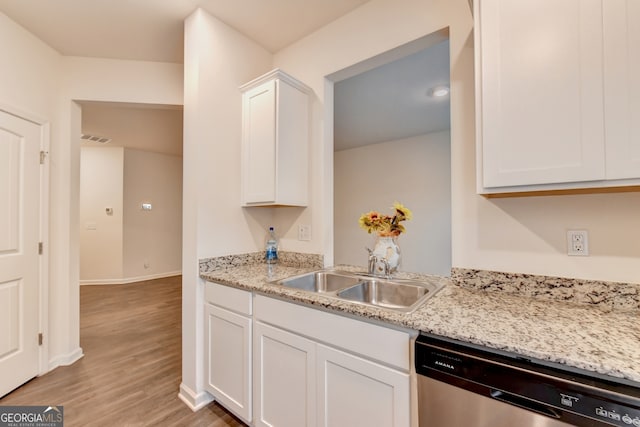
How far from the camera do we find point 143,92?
2.53m

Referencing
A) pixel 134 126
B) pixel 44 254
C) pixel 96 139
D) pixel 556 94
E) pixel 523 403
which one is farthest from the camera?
pixel 96 139

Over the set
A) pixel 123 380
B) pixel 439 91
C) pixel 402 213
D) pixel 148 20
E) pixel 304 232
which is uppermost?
pixel 148 20

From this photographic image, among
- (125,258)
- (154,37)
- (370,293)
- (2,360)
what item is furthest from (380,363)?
(125,258)

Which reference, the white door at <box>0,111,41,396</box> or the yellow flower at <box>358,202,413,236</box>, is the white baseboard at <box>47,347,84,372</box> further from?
the yellow flower at <box>358,202,413,236</box>

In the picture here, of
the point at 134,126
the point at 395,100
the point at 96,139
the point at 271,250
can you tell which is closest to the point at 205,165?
the point at 271,250

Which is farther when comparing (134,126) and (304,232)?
(134,126)

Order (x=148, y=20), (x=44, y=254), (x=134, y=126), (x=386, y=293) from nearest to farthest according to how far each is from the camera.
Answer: (x=386, y=293) < (x=148, y=20) < (x=44, y=254) < (x=134, y=126)

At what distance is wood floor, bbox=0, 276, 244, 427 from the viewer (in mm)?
1743

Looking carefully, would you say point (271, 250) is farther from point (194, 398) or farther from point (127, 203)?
point (127, 203)

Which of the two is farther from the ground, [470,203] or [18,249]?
[470,203]

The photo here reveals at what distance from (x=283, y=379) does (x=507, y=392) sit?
99 centimetres

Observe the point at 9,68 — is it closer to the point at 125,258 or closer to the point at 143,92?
the point at 143,92

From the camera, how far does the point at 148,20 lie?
199 centimetres

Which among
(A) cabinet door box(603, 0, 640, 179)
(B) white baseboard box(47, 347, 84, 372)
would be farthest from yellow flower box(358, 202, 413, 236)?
(B) white baseboard box(47, 347, 84, 372)
